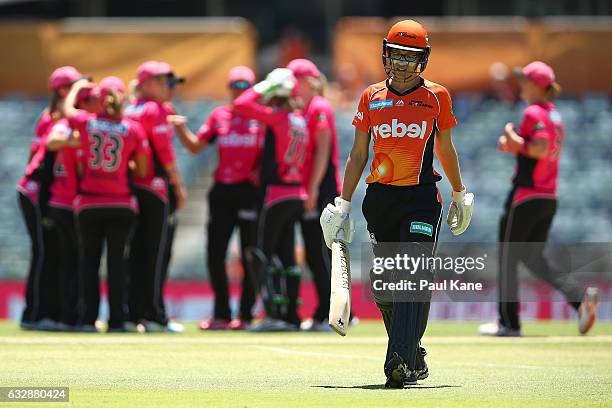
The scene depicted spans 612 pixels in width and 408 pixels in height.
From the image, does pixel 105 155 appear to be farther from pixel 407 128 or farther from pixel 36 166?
pixel 407 128

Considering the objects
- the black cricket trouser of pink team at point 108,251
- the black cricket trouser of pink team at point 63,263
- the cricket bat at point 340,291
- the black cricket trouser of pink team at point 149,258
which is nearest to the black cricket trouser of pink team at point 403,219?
the cricket bat at point 340,291

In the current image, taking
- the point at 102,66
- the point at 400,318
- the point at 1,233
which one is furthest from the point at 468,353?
the point at 102,66

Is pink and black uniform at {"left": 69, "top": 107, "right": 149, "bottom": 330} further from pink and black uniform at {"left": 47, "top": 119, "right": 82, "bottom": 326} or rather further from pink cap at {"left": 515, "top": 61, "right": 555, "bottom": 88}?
pink cap at {"left": 515, "top": 61, "right": 555, "bottom": 88}

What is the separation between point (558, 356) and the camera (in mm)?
10539

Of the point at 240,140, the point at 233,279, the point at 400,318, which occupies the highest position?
the point at 240,140

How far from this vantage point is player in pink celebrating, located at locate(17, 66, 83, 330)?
1298 cm

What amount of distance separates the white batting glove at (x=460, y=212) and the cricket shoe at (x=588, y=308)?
4.31 meters

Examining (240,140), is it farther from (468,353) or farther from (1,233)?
(1,233)

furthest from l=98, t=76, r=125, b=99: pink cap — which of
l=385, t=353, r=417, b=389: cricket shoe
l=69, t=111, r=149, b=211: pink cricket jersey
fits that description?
l=385, t=353, r=417, b=389: cricket shoe

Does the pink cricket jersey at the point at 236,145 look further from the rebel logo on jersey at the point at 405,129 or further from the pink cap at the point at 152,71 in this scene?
the rebel logo on jersey at the point at 405,129

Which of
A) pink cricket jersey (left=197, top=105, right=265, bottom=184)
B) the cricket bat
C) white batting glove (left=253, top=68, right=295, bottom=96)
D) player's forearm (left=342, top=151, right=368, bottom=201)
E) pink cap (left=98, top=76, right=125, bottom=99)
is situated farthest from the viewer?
pink cricket jersey (left=197, top=105, right=265, bottom=184)

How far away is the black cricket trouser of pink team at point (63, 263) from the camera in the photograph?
12938 millimetres

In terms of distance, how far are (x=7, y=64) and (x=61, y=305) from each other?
449 inches

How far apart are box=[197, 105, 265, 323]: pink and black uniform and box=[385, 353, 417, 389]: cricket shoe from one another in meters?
5.58
